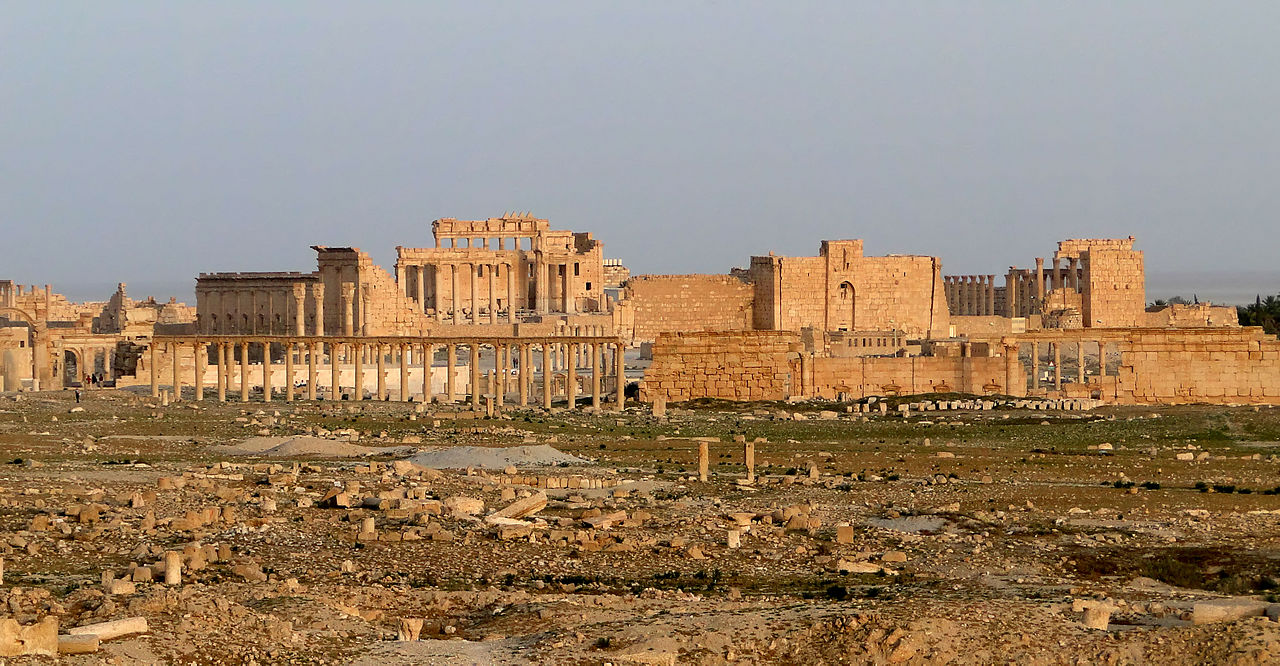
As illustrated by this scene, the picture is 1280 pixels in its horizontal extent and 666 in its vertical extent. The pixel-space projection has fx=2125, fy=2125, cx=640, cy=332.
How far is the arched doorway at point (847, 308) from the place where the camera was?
69250mm

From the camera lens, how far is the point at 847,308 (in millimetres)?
69562

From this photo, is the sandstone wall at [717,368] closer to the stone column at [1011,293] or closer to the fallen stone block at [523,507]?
the fallen stone block at [523,507]

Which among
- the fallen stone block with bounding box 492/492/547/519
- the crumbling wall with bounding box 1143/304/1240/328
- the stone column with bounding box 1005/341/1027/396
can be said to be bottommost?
the fallen stone block with bounding box 492/492/547/519

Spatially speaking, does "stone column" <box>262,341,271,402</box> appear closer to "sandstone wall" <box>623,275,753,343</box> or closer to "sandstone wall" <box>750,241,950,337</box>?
"sandstone wall" <box>623,275,753,343</box>

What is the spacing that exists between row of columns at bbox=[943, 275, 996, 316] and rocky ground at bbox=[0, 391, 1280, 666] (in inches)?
2359

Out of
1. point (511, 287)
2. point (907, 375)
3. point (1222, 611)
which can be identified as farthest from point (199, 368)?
point (1222, 611)

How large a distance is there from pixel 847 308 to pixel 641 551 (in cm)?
4852

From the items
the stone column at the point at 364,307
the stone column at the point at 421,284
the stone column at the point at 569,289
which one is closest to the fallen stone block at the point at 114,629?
the stone column at the point at 364,307

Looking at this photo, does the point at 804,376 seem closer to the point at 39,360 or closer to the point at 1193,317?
the point at 39,360

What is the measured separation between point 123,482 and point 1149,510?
42.4 ft

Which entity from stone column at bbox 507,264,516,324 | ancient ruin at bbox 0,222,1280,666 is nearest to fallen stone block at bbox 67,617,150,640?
ancient ruin at bbox 0,222,1280,666

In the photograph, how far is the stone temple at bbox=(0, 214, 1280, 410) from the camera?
48.1 meters

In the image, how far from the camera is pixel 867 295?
69.4 metres

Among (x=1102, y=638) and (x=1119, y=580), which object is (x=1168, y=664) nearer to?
(x=1102, y=638)
